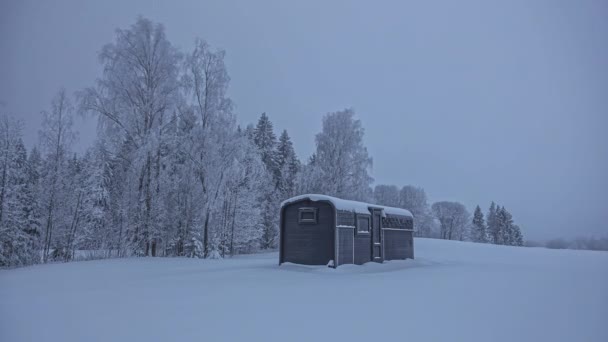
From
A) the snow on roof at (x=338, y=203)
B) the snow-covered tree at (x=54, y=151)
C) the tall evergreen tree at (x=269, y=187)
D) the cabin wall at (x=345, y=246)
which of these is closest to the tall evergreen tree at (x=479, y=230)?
the tall evergreen tree at (x=269, y=187)

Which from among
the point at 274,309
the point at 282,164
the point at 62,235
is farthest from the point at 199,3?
the point at 274,309

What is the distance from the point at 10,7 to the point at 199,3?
630 ft

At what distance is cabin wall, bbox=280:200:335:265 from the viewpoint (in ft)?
48.2

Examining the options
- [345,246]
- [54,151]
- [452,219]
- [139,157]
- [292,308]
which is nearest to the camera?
[292,308]

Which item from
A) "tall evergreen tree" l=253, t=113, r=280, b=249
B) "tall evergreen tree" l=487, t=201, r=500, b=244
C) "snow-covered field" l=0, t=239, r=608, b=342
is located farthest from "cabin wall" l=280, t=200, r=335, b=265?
"tall evergreen tree" l=487, t=201, r=500, b=244

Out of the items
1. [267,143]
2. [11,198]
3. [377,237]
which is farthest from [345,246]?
[267,143]

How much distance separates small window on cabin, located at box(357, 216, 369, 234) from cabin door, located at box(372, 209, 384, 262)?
0.64 metres

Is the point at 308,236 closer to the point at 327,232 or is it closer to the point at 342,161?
the point at 327,232

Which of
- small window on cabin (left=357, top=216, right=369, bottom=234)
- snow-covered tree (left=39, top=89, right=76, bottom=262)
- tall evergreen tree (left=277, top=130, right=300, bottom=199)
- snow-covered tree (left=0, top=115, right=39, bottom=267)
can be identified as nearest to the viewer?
small window on cabin (left=357, top=216, right=369, bottom=234)

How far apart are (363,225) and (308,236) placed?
3163 mm

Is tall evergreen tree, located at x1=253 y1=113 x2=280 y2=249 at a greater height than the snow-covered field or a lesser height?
greater

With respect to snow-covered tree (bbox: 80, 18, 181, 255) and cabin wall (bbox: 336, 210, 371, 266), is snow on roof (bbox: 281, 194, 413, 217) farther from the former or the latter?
snow-covered tree (bbox: 80, 18, 181, 255)

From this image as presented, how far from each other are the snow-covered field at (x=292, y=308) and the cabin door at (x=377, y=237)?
20.3ft

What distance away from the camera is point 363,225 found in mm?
17000
